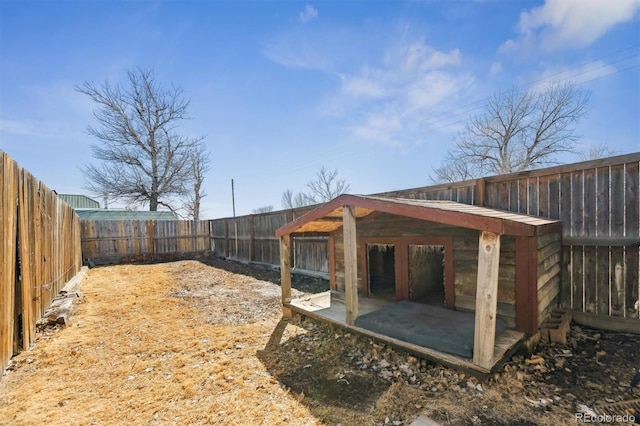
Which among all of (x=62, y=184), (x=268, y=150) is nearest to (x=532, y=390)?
(x=268, y=150)

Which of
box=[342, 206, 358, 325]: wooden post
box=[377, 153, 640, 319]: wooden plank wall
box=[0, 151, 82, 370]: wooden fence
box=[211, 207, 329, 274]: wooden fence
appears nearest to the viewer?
box=[0, 151, 82, 370]: wooden fence

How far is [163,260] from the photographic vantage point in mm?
12398

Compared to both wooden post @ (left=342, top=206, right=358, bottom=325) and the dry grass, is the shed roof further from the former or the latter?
the dry grass

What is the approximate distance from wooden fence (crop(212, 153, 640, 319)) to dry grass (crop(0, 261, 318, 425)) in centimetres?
415

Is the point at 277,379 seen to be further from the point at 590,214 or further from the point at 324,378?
the point at 590,214

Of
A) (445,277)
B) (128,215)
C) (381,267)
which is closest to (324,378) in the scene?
(445,277)

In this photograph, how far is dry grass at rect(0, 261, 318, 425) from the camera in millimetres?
2182

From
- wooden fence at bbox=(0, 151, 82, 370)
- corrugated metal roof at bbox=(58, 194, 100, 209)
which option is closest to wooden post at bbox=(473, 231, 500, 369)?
wooden fence at bbox=(0, 151, 82, 370)

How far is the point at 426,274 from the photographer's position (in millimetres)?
4934

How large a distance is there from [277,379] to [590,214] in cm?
454

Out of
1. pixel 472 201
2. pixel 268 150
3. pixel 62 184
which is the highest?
pixel 268 150

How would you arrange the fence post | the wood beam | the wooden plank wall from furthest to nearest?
1. the fence post
2. the wooden plank wall
3. the wood beam

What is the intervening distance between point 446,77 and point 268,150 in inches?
477

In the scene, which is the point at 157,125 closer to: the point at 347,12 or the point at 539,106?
the point at 347,12
